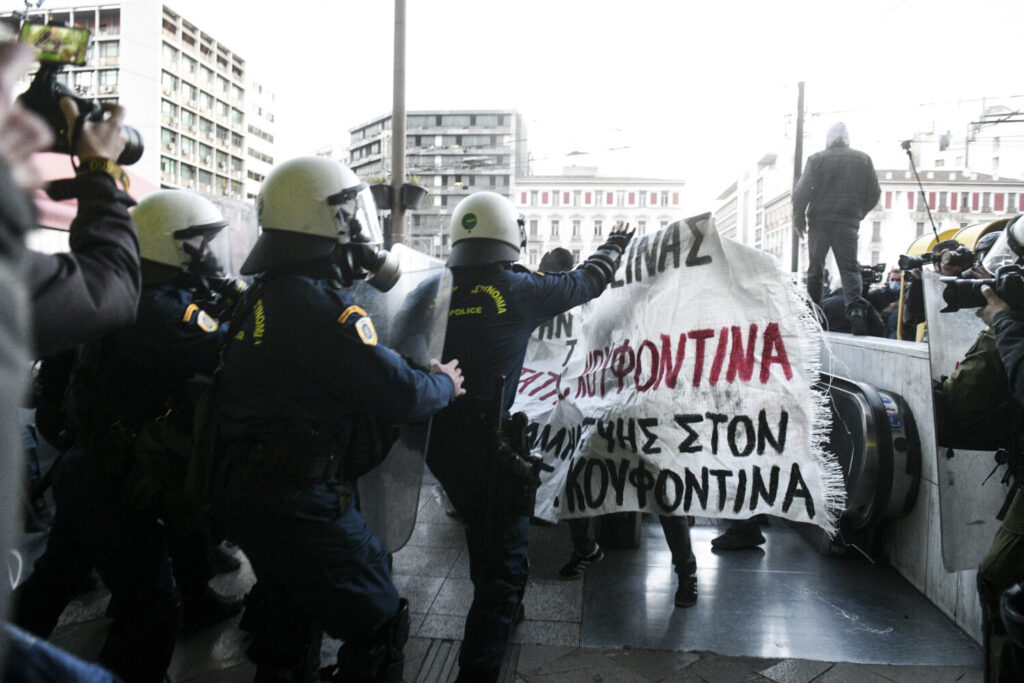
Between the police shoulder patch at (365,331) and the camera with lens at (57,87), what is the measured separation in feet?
2.84

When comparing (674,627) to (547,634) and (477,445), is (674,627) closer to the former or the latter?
(547,634)

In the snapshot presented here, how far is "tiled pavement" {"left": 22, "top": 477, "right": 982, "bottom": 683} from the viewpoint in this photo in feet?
10.0

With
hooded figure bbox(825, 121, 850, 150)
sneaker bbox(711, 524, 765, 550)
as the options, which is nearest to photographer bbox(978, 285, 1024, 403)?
sneaker bbox(711, 524, 765, 550)

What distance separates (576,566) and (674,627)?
832mm

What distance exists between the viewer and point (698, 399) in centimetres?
346

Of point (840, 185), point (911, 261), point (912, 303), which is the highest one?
point (840, 185)

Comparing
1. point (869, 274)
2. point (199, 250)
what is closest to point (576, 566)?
point (199, 250)

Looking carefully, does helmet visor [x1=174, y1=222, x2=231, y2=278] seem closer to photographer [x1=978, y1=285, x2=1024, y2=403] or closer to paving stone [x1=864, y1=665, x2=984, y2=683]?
photographer [x1=978, y1=285, x2=1024, y2=403]

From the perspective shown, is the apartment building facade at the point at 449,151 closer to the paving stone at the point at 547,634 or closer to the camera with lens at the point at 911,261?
the camera with lens at the point at 911,261

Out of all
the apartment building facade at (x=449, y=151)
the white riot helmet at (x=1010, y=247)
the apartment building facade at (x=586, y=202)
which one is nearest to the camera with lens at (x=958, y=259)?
the white riot helmet at (x=1010, y=247)

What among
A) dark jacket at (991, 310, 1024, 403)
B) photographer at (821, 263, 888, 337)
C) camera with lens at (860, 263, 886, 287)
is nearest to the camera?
dark jacket at (991, 310, 1024, 403)

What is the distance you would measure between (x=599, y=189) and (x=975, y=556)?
8433 cm

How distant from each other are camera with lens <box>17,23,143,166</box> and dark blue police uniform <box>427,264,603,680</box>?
1779 millimetres

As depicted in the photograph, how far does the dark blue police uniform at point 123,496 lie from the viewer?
2506 mm
